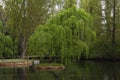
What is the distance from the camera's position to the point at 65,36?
2955 centimetres

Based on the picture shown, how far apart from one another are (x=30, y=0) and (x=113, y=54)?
12902mm

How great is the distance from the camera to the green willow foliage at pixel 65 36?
1160 inches

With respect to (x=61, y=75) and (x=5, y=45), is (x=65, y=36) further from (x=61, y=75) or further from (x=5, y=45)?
(x=5, y=45)

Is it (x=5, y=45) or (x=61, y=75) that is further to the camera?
(x=5, y=45)

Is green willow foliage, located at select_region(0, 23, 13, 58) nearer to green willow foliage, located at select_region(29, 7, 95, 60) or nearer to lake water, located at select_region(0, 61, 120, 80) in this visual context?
green willow foliage, located at select_region(29, 7, 95, 60)

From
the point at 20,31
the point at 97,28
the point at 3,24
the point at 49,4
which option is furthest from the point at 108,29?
the point at 3,24

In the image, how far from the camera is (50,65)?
29.8 meters

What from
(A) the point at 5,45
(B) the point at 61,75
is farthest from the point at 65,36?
(A) the point at 5,45

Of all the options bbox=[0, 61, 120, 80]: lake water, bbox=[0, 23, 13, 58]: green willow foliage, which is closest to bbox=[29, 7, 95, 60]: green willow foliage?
bbox=[0, 61, 120, 80]: lake water

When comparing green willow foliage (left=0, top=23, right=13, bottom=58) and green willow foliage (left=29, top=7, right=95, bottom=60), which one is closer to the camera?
green willow foliage (left=29, top=7, right=95, bottom=60)

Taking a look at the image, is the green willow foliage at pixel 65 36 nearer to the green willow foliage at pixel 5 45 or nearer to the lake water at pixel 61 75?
the lake water at pixel 61 75

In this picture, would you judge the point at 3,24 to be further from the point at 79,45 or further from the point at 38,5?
the point at 79,45

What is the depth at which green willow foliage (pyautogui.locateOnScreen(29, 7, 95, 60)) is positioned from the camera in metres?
→ 29.5

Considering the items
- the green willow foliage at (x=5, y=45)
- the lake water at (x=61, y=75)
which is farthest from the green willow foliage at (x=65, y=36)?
the green willow foliage at (x=5, y=45)
